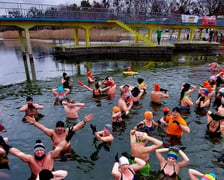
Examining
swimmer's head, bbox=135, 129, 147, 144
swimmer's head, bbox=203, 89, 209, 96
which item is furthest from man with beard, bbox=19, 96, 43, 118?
swimmer's head, bbox=203, 89, 209, 96

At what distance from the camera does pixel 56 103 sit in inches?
447

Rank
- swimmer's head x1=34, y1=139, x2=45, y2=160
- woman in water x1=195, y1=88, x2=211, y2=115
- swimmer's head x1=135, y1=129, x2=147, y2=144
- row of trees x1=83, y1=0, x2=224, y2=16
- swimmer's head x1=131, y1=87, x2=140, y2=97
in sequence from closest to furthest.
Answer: swimmer's head x1=34, y1=139, x2=45, y2=160
swimmer's head x1=135, y1=129, x2=147, y2=144
woman in water x1=195, y1=88, x2=211, y2=115
swimmer's head x1=131, y1=87, x2=140, y2=97
row of trees x1=83, y1=0, x2=224, y2=16

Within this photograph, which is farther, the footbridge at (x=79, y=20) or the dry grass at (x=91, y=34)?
the dry grass at (x=91, y=34)

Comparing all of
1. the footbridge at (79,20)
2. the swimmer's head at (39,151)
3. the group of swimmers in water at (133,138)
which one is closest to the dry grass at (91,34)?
→ the footbridge at (79,20)

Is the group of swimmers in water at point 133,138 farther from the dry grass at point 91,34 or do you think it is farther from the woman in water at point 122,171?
the dry grass at point 91,34

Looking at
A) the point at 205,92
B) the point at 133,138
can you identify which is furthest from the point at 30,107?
the point at 205,92

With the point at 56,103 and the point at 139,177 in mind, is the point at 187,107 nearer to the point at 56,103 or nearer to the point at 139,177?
the point at 139,177

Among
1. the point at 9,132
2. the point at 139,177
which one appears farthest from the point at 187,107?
the point at 9,132

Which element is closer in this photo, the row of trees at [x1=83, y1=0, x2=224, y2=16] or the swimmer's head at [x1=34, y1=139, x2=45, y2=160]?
the swimmer's head at [x1=34, y1=139, x2=45, y2=160]

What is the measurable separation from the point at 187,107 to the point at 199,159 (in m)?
3.71

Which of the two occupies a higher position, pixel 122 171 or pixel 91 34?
pixel 91 34

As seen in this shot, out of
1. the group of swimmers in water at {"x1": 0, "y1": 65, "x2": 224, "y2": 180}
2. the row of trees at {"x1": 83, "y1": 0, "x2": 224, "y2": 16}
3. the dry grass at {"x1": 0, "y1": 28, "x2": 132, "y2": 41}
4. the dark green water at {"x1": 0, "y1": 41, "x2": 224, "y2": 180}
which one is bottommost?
the dark green water at {"x1": 0, "y1": 41, "x2": 224, "y2": 180}

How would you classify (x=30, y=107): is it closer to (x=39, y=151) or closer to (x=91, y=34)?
(x=39, y=151)

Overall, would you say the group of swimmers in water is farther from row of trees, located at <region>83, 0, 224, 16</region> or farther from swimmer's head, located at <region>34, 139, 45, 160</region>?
row of trees, located at <region>83, 0, 224, 16</region>
